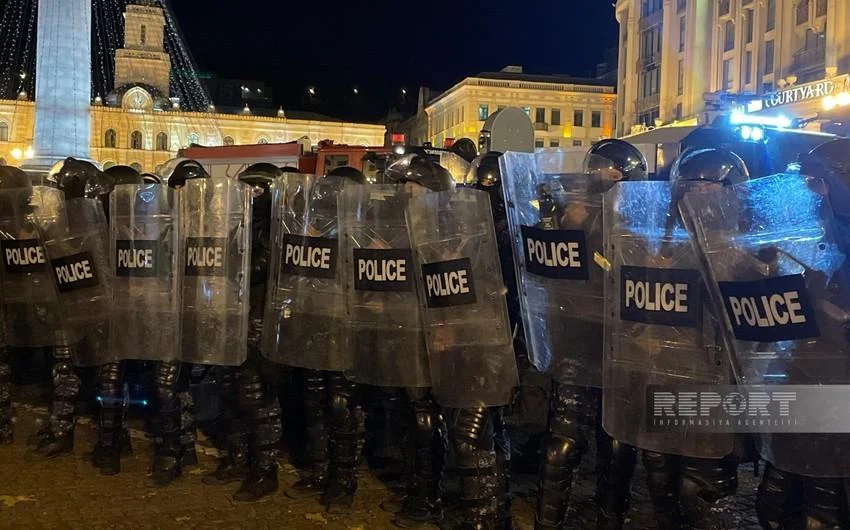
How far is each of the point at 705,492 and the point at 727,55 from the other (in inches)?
1430

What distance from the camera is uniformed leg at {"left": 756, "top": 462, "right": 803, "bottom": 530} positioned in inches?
136

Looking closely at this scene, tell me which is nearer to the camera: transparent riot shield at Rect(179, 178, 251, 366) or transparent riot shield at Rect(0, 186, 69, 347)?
transparent riot shield at Rect(179, 178, 251, 366)

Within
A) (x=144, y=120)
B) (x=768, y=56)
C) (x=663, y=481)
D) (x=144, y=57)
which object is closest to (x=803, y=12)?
(x=768, y=56)

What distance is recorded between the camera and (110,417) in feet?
16.8

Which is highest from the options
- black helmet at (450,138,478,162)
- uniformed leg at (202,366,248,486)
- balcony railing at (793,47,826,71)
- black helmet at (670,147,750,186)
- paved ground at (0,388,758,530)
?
balcony railing at (793,47,826,71)

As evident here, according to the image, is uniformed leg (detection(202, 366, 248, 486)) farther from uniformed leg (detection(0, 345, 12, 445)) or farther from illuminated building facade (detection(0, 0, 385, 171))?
illuminated building facade (detection(0, 0, 385, 171))

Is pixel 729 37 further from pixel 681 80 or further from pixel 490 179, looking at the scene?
pixel 490 179

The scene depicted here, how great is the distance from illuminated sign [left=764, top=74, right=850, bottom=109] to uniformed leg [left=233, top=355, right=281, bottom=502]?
20.9 m

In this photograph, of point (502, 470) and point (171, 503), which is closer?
point (502, 470)

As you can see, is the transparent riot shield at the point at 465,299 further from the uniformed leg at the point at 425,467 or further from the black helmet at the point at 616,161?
the black helmet at the point at 616,161

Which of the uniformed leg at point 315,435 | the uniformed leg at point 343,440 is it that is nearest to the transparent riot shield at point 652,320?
the uniformed leg at point 343,440

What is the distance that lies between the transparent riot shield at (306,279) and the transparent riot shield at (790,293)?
7.01 feet

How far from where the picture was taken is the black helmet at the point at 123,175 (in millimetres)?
5668

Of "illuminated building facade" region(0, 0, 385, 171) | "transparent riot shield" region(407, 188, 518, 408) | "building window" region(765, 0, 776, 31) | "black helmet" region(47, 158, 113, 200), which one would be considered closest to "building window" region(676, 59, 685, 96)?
"building window" region(765, 0, 776, 31)
